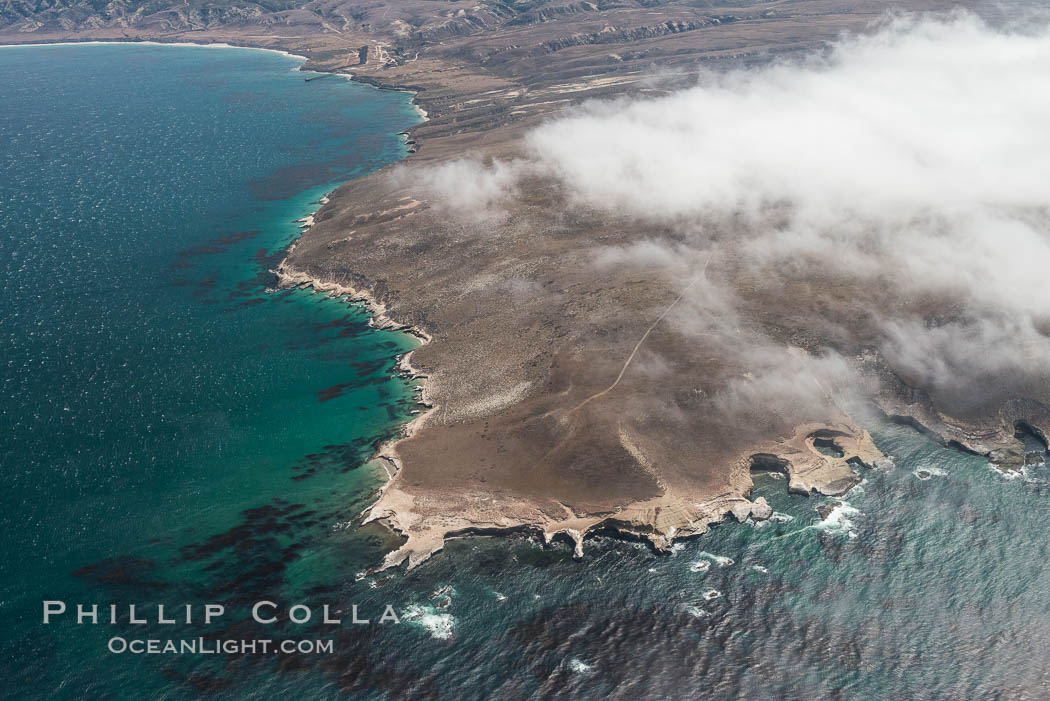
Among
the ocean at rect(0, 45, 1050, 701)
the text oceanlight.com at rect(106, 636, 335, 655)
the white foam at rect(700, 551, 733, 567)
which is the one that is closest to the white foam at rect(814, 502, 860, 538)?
the ocean at rect(0, 45, 1050, 701)

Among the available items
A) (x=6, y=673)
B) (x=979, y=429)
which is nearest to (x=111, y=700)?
(x=6, y=673)

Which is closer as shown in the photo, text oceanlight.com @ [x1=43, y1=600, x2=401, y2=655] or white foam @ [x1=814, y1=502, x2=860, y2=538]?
text oceanlight.com @ [x1=43, y1=600, x2=401, y2=655]

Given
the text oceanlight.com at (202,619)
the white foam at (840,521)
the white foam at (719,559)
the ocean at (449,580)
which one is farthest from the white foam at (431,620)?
the white foam at (840,521)

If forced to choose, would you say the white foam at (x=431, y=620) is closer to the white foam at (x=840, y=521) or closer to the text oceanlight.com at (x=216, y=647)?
the text oceanlight.com at (x=216, y=647)

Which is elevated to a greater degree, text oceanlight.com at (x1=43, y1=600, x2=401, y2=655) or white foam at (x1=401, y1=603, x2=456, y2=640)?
text oceanlight.com at (x1=43, y1=600, x2=401, y2=655)

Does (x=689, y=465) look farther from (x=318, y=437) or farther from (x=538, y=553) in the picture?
(x=318, y=437)

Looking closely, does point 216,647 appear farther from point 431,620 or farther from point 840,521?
point 840,521

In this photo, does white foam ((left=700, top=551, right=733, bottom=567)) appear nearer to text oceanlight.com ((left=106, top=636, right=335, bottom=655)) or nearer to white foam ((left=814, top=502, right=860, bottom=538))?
white foam ((left=814, top=502, right=860, bottom=538))

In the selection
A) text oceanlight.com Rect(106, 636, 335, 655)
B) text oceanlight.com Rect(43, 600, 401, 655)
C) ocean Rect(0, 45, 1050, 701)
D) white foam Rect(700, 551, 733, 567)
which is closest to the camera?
ocean Rect(0, 45, 1050, 701)
